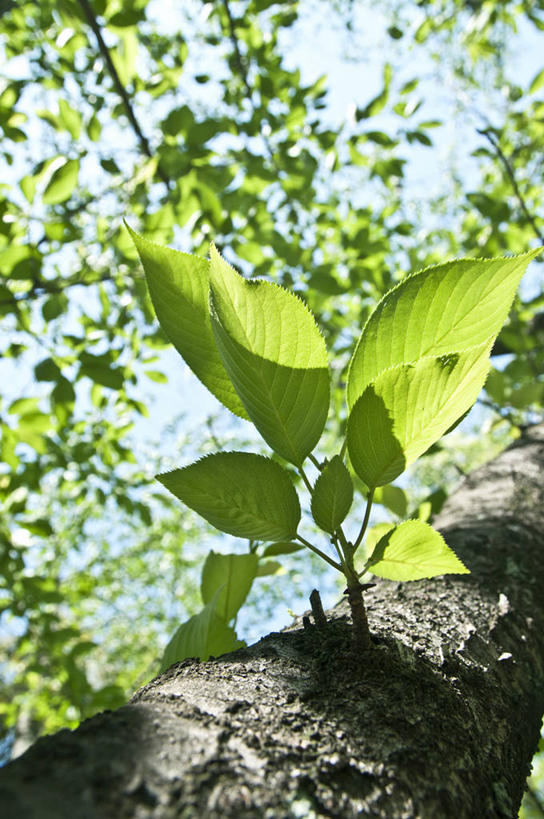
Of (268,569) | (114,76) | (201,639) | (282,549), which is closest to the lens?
(201,639)

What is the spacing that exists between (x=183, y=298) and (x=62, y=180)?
1135mm

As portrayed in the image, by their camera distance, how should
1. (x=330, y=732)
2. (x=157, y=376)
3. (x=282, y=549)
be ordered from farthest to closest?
1. (x=157, y=376)
2. (x=282, y=549)
3. (x=330, y=732)

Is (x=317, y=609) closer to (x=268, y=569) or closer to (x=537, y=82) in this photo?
(x=268, y=569)

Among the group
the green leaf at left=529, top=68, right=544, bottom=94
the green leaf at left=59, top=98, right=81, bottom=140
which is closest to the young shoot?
the green leaf at left=59, top=98, right=81, bottom=140

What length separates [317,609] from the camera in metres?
0.52

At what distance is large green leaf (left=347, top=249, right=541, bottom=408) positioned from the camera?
0.44m

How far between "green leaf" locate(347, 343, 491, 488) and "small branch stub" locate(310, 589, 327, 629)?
131 millimetres

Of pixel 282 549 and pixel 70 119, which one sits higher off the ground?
pixel 70 119

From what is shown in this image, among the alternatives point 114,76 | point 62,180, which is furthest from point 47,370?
point 114,76

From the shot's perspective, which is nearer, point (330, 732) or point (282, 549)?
point (330, 732)

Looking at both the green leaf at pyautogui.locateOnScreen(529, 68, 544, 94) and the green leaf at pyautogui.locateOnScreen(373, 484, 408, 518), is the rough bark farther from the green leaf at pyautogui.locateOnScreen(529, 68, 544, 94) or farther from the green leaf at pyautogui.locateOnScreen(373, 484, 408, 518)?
the green leaf at pyautogui.locateOnScreen(529, 68, 544, 94)

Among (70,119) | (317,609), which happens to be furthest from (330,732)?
(70,119)

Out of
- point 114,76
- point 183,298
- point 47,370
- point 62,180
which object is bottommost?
point 183,298

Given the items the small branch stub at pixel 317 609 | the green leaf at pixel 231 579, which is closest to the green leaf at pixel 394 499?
the green leaf at pixel 231 579
